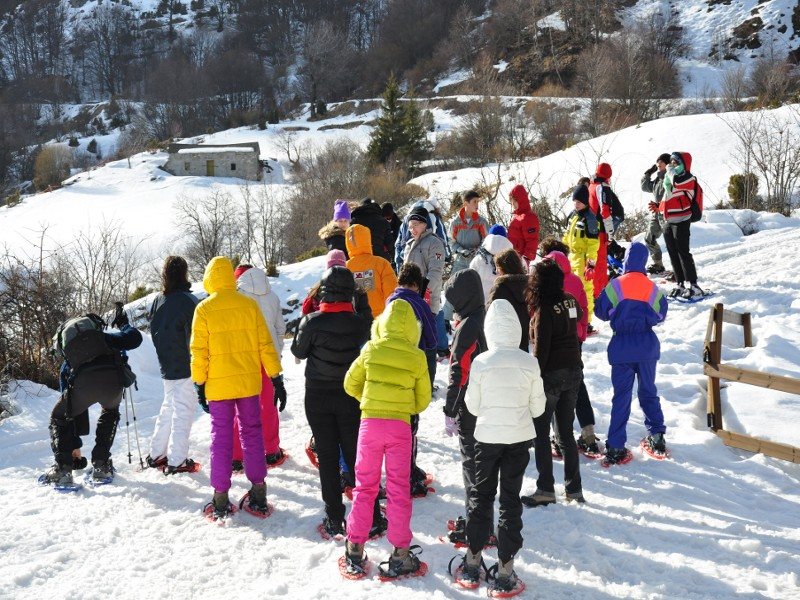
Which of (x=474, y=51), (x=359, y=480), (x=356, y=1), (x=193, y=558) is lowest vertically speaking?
(x=193, y=558)

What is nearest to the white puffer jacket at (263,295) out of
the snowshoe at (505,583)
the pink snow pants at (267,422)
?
the pink snow pants at (267,422)

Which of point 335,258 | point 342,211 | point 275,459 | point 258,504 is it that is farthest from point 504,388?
point 342,211

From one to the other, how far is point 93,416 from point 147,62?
105m

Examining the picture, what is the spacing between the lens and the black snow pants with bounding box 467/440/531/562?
3.81m

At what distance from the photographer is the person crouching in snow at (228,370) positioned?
15.7ft

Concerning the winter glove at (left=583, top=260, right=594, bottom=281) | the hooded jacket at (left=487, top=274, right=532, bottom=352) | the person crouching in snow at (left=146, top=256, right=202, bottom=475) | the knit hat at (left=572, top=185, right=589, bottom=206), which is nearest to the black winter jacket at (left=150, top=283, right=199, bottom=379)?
the person crouching in snow at (left=146, top=256, right=202, bottom=475)

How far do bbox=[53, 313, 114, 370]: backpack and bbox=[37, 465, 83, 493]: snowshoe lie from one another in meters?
0.89

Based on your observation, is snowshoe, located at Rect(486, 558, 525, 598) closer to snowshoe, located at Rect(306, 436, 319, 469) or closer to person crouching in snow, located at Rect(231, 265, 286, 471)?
snowshoe, located at Rect(306, 436, 319, 469)

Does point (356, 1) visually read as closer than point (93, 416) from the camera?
No

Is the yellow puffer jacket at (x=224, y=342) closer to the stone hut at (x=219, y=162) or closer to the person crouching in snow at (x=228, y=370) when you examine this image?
the person crouching in snow at (x=228, y=370)

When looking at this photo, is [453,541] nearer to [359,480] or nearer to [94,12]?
[359,480]

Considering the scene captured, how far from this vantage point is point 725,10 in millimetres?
55344

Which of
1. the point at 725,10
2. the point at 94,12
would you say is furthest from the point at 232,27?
the point at 725,10

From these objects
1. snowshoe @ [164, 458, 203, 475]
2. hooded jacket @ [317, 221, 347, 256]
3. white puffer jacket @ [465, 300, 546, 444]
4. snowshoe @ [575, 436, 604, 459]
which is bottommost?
snowshoe @ [164, 458, 203, 475]
